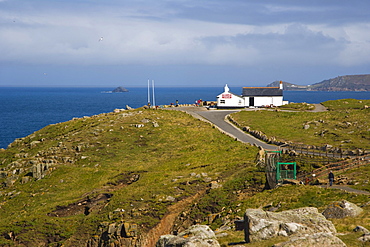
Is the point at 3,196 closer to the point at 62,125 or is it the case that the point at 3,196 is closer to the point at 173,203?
the point at 173,203

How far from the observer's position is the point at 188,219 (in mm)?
36812

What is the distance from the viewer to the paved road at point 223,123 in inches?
2322

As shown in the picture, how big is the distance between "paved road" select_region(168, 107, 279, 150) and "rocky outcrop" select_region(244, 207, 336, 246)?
112 ft

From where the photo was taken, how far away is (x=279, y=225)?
19.7 metres

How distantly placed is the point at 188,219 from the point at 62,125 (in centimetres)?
4908

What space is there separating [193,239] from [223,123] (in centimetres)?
5513

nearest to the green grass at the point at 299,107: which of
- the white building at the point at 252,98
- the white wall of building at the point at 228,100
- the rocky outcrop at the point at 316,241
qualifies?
the white building at the point at 252,98

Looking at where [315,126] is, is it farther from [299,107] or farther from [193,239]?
[193,239]

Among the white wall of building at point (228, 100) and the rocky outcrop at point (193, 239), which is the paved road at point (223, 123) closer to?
the white wall of building at point (228, 100)

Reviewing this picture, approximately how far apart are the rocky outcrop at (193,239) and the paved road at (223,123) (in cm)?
3567

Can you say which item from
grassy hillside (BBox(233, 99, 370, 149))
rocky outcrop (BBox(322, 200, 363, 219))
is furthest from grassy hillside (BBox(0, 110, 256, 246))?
rocky outcrop (BBox(322, 200, 363, 219))

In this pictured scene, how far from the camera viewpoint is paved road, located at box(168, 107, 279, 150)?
59.0m

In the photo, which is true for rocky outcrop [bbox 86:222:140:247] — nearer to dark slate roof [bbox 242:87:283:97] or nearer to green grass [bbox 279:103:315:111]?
green grass [bbox 279:103:315:111]

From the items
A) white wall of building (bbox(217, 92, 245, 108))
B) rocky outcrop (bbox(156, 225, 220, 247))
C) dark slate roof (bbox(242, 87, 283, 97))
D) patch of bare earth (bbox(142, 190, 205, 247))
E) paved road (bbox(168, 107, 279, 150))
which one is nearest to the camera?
rocky outcrop (bbox(156, 225, 220, 247))
